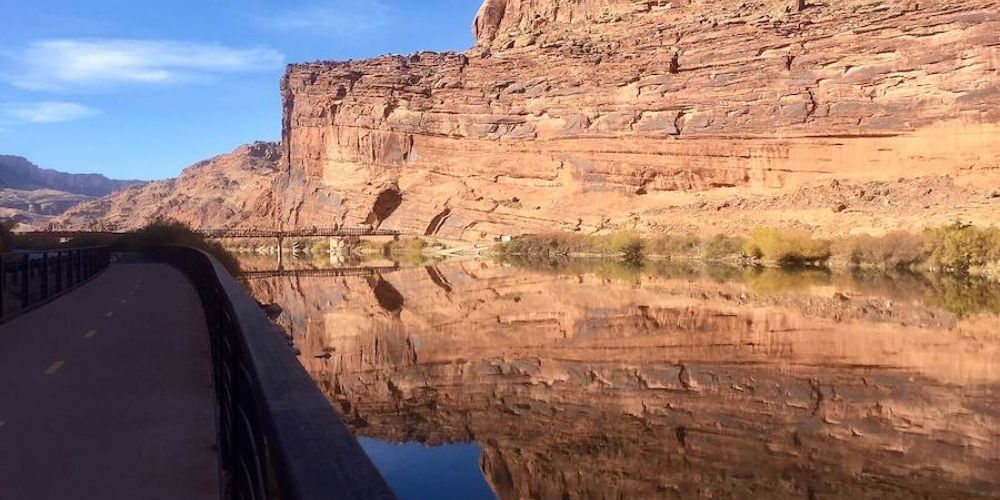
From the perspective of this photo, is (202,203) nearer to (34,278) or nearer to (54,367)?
(34,278)

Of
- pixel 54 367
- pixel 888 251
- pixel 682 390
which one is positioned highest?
pixel 888 251

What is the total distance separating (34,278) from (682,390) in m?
16.6

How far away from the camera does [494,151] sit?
282 feet

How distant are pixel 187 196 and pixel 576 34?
3850 inches

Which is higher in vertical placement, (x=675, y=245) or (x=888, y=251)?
(x=888, y=251)

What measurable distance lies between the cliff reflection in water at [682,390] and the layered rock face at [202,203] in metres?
94.6

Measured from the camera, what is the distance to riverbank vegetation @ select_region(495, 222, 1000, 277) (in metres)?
43.2

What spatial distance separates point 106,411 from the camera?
8.29 m

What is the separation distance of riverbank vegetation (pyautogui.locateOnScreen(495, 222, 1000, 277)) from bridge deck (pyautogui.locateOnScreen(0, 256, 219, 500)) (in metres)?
39.8

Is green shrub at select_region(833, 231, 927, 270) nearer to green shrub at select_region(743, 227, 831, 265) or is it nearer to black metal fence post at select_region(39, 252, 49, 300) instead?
green shrub at select_region(743, 227, 831, 265)

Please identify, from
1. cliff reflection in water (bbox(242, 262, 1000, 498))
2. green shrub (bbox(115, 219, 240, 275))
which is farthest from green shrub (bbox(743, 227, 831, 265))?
green shrub (bbox(115, 219, 240, 275))

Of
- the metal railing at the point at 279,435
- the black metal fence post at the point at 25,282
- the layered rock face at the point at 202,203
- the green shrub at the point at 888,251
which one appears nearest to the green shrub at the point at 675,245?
the green shrub at the point at 888,251

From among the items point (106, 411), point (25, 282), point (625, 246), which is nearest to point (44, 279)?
point (25, 282)

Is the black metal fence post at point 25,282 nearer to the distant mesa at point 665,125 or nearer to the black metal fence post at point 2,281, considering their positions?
the black metal fence post at point 2,281
